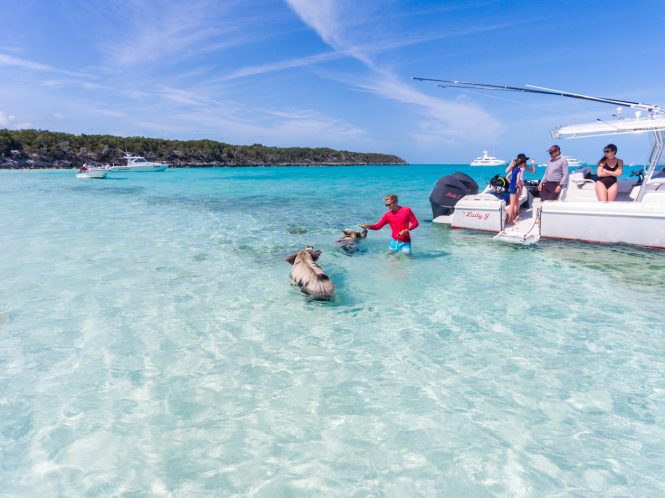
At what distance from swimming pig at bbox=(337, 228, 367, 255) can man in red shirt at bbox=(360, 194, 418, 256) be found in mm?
1187

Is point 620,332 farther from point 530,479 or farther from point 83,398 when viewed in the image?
point 83,398

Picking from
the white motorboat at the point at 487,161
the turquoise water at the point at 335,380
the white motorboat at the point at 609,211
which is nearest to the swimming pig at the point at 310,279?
the turquoise water at the point at 335,380

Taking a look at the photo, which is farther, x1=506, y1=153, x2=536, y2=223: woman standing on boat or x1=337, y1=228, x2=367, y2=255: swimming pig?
x1=506, y1=153, x2=536, y2=223: woman standing on boat

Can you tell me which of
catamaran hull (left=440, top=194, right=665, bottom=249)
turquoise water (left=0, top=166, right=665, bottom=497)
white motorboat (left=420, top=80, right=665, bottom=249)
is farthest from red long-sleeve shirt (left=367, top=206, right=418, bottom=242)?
catamaran hull (left=440, top=194, right=665, bottom=249)

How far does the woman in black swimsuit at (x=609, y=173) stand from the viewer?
419 inches

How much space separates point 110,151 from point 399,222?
96013mm

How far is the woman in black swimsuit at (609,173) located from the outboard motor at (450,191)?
4.50 meters

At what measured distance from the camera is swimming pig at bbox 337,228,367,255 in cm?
1048

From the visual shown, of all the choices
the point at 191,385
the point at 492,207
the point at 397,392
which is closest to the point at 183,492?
the point at 191,385

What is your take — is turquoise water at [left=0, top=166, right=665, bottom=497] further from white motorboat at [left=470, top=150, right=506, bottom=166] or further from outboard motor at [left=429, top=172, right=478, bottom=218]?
white motorboat at [left=470, top=150, right=506, bottom=166]

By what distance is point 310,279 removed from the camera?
22.7 ft

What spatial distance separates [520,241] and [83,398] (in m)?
10.9

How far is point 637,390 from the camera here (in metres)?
4.14

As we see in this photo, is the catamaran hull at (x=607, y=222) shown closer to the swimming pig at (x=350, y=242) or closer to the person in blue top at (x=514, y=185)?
the person in blue top at (x=514, y=185)
